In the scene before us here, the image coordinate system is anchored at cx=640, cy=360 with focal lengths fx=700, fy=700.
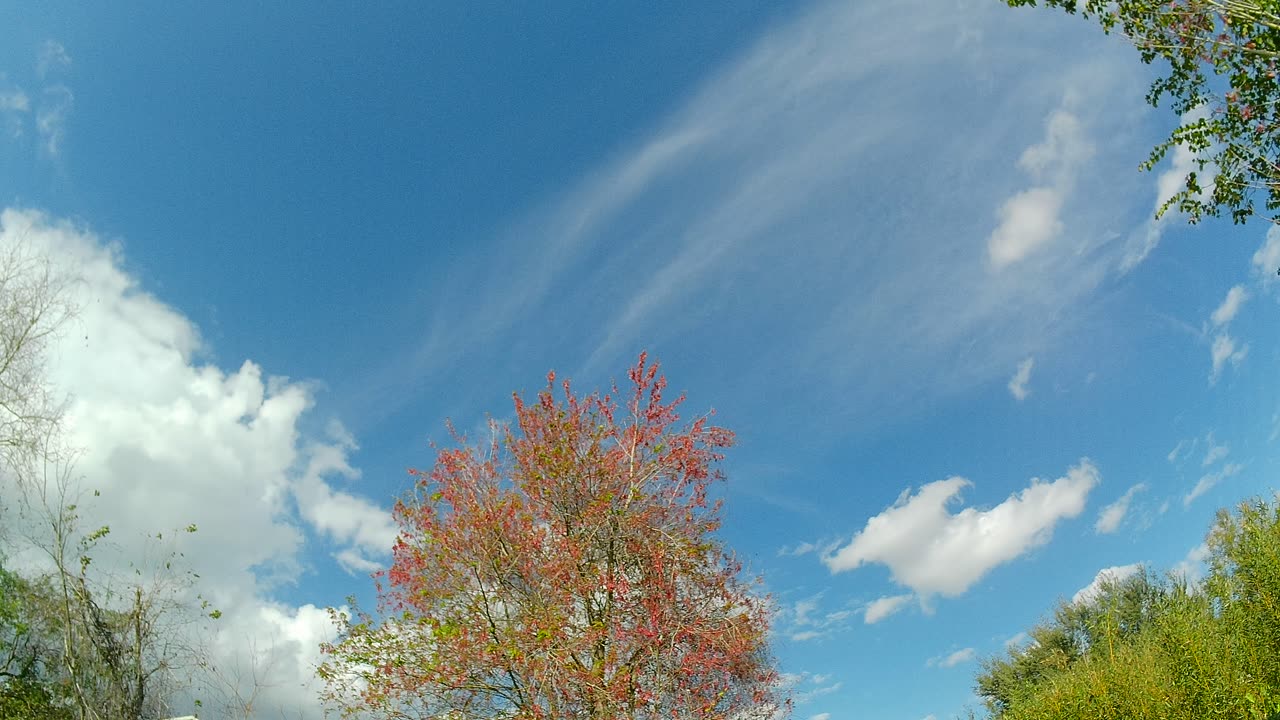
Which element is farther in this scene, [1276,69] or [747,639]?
[747,639]

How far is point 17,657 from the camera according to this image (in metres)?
17.9

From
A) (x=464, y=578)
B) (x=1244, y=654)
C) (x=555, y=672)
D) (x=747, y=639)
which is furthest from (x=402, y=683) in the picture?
(x=1244, y=654)

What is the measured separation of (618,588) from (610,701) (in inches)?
67.9

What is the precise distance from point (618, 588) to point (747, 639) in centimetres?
234

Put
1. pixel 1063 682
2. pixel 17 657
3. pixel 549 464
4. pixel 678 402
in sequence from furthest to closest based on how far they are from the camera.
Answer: pixel 17 657
pixel 1063 682
pixel 678 402
pixel 549 464

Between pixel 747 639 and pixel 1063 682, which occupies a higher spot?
pixel 747 639

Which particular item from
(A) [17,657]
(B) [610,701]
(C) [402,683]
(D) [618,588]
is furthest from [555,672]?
(A) [17,657]

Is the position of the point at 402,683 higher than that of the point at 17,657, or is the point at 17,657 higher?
the point at 17,657

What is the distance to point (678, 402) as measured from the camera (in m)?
13.6

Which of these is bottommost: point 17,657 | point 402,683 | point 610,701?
point 610,701

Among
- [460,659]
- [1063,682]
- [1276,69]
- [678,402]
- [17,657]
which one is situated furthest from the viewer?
[17,657]

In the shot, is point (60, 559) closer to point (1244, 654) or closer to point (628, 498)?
point (628, 498)

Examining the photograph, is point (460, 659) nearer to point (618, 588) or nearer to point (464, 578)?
point (464, 578)

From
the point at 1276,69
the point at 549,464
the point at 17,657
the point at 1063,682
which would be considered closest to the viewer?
the point at 1276,69
